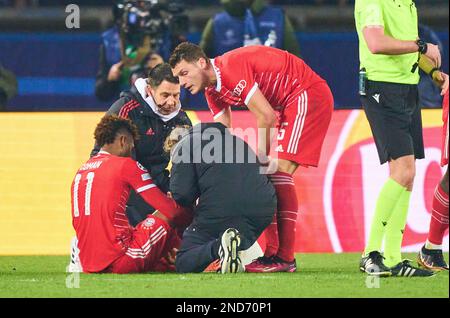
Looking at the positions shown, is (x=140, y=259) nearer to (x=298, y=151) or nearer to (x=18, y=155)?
(x=298, y=151)

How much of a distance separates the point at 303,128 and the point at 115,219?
139 centimetres

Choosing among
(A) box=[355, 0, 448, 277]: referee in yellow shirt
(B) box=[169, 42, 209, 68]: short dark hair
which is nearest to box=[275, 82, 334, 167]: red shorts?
(A) box=[355, 0, 448, 277]: referee in yellow shirt

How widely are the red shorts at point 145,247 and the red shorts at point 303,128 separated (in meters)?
0.96

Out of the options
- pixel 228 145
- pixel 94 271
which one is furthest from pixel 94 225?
pixel 228 145

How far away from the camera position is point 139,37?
10.7 m

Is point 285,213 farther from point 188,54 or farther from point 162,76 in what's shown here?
point 162,76

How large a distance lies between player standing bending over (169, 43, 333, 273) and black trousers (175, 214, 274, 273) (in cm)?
22

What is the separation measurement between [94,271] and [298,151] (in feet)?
5.11

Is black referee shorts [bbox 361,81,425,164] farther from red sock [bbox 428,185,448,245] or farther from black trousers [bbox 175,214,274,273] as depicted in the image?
black trousers [bbox 175,214,274,273]

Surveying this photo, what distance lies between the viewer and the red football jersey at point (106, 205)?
7.60m

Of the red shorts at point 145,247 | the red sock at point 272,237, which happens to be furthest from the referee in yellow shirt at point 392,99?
the red shorts at point 145,247

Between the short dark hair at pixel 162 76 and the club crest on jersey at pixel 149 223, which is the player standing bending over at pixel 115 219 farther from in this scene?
the short dark hair at pixel 162 76

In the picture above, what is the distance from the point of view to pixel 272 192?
7797 millimetres

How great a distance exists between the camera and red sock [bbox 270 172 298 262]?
7.89 m
